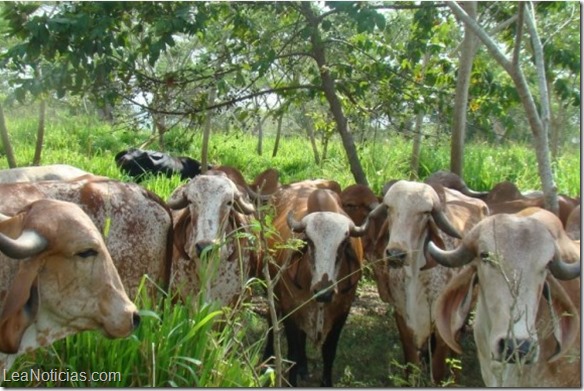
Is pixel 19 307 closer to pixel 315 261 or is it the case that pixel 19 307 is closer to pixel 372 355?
pixel 315 261

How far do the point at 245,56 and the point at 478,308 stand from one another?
4.87 metres

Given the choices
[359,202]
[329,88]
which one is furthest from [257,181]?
[359,202]

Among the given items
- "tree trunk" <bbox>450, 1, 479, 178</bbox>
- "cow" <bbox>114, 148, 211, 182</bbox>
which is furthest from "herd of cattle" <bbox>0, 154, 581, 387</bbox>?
"cow" <bbox>114, 148, 211, 182</bbox>

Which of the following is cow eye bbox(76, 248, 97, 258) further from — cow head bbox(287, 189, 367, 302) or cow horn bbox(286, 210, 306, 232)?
cow horn bbox(286, 210, 306, 232)

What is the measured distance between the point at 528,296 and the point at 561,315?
0.98 ft

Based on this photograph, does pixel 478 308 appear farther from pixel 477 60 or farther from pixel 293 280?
pixel 477 60

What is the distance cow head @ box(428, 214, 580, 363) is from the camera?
4121mm

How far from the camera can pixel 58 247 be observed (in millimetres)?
4031

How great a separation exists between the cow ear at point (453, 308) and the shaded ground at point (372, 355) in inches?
48.0

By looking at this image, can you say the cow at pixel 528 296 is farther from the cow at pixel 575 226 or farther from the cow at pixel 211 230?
the cow at pixel 211 230

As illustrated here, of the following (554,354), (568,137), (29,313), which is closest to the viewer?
(29,313)

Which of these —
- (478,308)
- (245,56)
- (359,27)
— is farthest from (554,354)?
(245,56)

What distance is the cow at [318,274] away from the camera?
6355 mm

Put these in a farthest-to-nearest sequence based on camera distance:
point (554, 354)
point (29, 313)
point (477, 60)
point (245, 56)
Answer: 1. point (477, 60)
2. point (245, 56)
3. point (554, 354)
4. point (29, 313)
